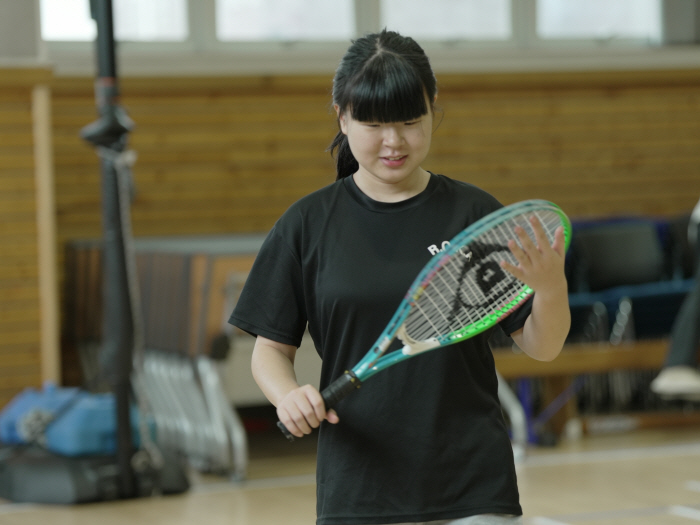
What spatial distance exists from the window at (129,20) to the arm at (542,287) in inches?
250

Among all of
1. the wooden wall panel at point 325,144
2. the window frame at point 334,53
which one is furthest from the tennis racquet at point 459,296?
the window frame at point 334,53

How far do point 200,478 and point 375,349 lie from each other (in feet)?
13.7

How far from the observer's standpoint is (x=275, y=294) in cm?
192

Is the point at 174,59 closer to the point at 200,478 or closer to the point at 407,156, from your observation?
the point at 200,478

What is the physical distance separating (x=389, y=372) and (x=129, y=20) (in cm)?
649

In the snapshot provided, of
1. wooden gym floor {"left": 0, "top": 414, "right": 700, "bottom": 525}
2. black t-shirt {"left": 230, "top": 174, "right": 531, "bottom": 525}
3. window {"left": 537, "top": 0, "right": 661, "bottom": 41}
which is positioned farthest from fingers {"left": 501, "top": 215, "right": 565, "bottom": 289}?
window {"left": 537, "top": 0, "right": 661, "bottom": 41}

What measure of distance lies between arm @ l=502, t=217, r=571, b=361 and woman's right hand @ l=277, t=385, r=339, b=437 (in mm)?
377

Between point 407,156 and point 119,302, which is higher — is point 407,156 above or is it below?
above

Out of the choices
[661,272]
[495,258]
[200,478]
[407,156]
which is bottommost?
[200,478]

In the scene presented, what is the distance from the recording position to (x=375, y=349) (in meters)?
1.80

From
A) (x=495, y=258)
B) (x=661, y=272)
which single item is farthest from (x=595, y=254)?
(x=495, y=258)

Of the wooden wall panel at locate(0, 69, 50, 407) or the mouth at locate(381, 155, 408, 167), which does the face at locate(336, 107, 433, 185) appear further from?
the wooden wall panel at locate(0, 69, 50, 407)

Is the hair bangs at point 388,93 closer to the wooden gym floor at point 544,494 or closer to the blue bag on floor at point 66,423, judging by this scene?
the wooden gym floor at point 544,494

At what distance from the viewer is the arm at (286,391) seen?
174 cm
